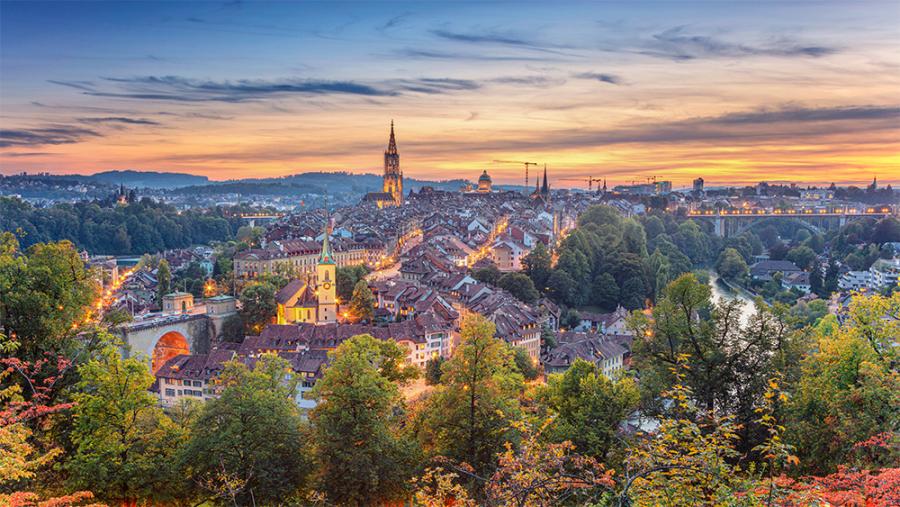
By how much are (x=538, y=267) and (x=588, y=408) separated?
3753 centimetres

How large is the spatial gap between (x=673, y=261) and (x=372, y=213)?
5002 cm

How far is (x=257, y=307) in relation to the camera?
39.4 m

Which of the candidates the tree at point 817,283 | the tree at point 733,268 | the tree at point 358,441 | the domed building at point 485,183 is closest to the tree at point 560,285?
the tree at point 817,283

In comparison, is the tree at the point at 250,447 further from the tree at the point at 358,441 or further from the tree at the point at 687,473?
the tree at the point at 687,473

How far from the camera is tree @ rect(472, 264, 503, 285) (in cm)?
5123

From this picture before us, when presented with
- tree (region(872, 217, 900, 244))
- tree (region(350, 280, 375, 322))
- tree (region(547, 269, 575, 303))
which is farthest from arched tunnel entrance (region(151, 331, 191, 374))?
tree (region(872, 217, 900, 244))

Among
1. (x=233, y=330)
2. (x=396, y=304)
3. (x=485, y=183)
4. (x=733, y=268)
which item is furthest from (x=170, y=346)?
(x=485, y=183)

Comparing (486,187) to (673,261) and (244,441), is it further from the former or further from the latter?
(244,441)

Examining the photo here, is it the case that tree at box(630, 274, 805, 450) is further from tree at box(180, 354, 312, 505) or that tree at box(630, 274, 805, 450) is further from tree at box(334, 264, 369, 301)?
tree at box(334, 264, 369, 301)

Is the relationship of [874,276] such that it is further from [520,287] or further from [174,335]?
[174,335]

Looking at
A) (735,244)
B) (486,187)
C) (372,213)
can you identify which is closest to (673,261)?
(735,244)

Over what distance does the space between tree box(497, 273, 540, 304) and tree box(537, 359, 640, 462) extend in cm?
2976

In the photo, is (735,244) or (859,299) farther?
(735,244)

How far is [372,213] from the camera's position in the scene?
103562mm
